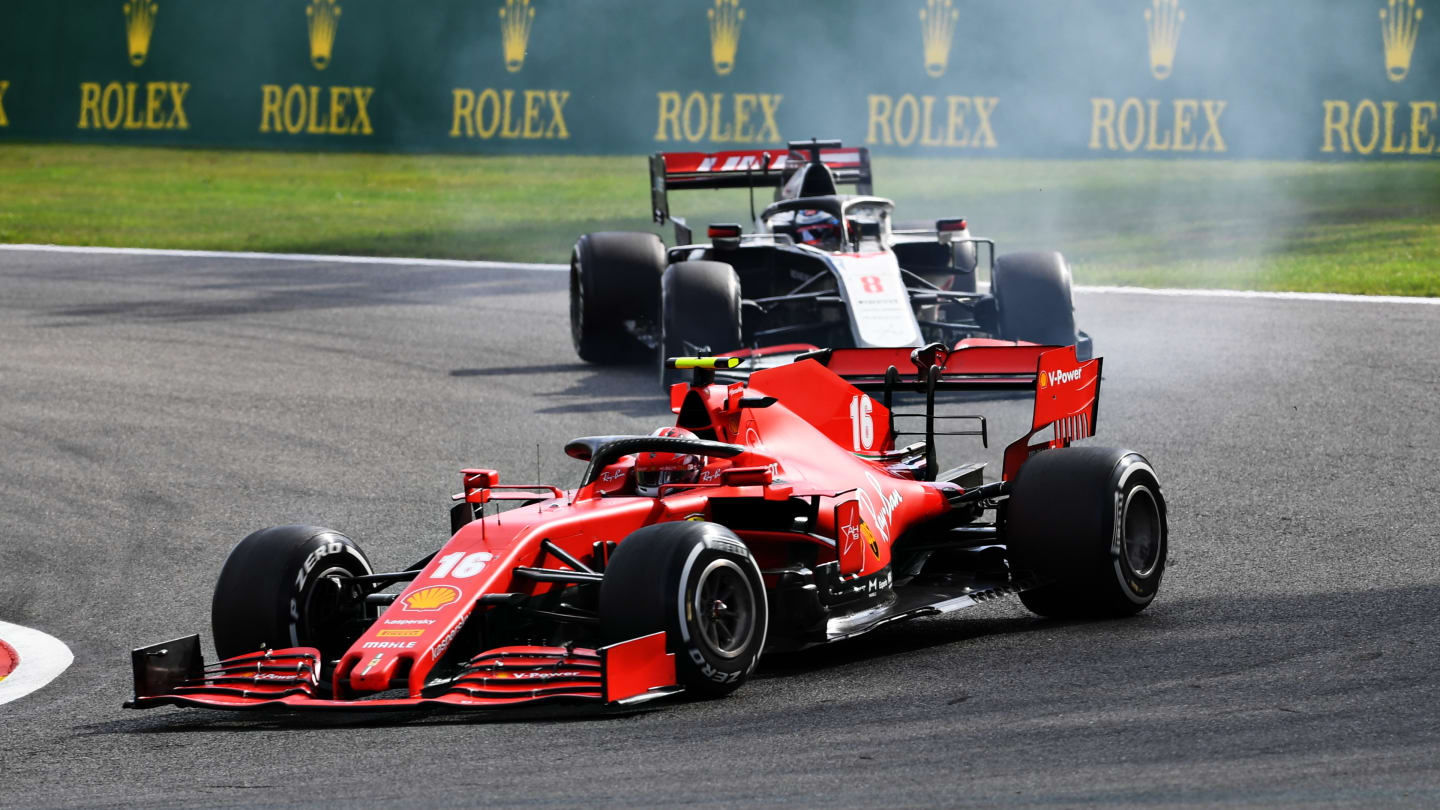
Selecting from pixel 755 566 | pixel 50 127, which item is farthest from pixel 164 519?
pixel 50 127

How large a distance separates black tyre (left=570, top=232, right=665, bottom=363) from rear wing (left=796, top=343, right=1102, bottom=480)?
6.91 m

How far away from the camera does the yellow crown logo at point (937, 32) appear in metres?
27.4

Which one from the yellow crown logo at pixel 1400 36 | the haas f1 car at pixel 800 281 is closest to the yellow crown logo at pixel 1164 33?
the yellow crown logo at pixel 1400 36

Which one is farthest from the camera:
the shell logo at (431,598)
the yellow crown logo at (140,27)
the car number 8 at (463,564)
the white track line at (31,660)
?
the yellow crown logo at (140,27)

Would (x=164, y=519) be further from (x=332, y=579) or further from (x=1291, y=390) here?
(x=1291, y=390)

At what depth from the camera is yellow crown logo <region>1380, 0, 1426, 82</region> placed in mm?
25594

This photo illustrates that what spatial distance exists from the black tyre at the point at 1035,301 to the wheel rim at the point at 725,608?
8035 millimetres

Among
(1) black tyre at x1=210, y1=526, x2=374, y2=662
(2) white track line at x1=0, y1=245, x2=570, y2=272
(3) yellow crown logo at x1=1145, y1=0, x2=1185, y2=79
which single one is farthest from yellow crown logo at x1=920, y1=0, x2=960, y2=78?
(1) black tyre at x1=210, y1=526, x2=374, y2=662

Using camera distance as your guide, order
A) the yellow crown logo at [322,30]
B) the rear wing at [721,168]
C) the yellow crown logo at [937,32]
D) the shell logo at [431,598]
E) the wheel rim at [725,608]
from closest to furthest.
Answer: the wheel rim at [725,608] < the shell logo at [431,598] < the rear wing at [721,168] < the yellow crown logo at [937,32] < the yellow crown logo at [322,30]

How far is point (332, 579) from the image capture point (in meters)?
6.71

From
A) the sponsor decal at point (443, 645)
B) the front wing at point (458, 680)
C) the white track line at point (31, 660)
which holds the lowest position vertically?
the white track line at point (31, 660)

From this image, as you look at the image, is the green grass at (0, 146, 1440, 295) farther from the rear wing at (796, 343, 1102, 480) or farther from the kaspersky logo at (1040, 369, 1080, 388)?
the kaspersky logo at (1040, 369, 1080, 388)

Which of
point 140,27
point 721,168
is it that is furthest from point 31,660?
point 140,27

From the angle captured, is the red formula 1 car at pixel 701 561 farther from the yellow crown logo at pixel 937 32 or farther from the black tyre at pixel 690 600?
the yellow crown logo at pixel 937 32
